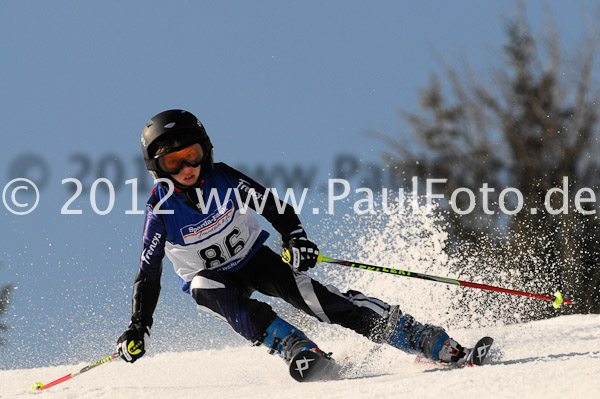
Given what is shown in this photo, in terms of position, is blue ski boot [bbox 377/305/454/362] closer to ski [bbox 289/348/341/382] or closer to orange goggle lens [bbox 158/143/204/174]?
ski [bbox 289/348/341/382]

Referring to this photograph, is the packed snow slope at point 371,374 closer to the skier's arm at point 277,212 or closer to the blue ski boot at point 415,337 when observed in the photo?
the blue ski boot at point 415,337

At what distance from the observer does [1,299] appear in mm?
10469

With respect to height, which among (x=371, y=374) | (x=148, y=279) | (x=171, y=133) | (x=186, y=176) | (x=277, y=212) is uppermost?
(x=171, y=133)

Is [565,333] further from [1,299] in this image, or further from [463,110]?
[1,299]

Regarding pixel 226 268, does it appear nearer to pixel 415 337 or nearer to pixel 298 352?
pixel 298 352

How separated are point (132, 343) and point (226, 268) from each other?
0.75 metres

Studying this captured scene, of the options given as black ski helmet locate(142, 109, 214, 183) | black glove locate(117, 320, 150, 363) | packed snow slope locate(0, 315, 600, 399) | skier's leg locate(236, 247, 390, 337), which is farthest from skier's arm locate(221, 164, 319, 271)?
black glove locate(117, 320, 150, 363)

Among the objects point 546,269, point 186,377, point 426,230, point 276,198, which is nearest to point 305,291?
point 276,198

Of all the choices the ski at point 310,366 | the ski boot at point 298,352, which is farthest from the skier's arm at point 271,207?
the ski at point 310,366

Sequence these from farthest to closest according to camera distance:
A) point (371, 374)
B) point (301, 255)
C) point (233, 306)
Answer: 1. point (371, 374)
2. point (301, 255)
3. point (233, 306)

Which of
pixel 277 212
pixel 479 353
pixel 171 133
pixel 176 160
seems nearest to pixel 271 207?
pixel 277 212

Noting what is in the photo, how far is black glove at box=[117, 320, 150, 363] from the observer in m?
3.94

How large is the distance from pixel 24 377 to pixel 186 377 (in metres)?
1.76

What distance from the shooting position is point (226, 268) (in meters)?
4.23
